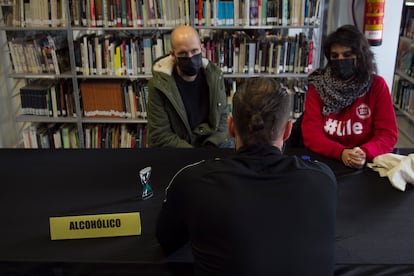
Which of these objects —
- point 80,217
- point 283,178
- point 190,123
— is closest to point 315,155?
point 190,123

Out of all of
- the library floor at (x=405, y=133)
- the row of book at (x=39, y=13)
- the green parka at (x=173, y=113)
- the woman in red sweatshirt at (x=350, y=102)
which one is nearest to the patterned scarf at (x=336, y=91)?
the woman in red sweatshirt at (x=350, y=102)

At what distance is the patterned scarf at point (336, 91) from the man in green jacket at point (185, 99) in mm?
587

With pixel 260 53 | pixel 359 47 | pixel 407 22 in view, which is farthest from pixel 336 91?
pixel 407 22

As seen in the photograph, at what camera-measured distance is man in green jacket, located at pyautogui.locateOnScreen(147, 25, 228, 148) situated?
7.25 feet

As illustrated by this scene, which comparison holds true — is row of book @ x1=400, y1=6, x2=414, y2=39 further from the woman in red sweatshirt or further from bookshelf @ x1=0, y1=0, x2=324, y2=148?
the woman in red sweatshirt

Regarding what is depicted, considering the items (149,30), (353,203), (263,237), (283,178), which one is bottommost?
(353,203)

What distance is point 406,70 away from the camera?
14.8ft

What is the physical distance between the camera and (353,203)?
1457mm

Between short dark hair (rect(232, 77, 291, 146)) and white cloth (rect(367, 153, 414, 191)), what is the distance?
29.4 inches

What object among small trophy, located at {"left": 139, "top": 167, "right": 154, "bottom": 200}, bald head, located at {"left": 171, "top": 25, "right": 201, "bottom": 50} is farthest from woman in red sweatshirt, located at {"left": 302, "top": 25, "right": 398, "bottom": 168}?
small trophy, located at {"left": 139, "top": 167, "right": 154, "bottom": 200}

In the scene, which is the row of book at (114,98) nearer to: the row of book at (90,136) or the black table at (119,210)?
the row of book at (90,136)

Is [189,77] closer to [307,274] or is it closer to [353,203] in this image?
[353,203]

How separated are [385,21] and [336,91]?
180 centimetres

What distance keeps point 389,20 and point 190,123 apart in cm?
206
